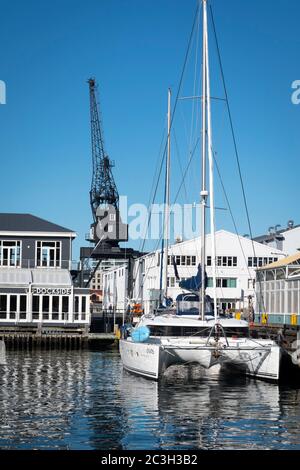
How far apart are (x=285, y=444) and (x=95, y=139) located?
4933 inches

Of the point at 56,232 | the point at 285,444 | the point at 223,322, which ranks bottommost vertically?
the point at 285,444

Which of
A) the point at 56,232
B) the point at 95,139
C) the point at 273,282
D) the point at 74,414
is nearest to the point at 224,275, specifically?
the point at 56,232

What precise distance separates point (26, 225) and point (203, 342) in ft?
132

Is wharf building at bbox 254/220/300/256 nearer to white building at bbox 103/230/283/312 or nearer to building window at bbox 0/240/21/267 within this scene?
white building at bbox 103/230/283/312

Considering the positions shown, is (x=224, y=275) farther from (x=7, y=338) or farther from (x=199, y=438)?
(x=199, y=438)

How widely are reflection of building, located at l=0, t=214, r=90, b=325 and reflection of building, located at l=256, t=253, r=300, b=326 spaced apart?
15278mm

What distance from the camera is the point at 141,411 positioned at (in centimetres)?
2681

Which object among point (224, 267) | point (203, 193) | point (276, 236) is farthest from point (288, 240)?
point (203, 193)

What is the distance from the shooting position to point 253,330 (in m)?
53.9

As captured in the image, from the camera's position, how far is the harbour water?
2133 centimetres

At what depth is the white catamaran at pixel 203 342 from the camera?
34.3 meters

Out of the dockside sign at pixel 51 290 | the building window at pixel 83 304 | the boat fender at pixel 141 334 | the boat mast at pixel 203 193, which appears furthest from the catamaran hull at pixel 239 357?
the dockside sign at pixel 51 290

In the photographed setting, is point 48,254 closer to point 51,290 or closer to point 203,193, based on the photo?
point 51,290

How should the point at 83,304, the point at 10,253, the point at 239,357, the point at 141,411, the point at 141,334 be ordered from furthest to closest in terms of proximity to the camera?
1. the point at 10,253
2. the point at 83,304
3. the point at 141,334
4. the point at 239,357
5. the point at 141,411
